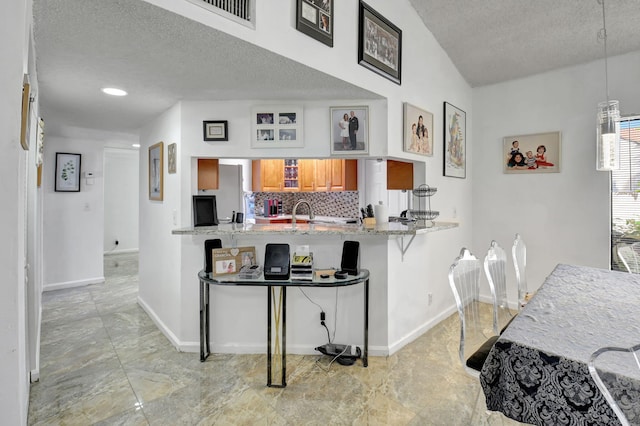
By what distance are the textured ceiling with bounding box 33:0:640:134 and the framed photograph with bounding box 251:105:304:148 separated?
11cm

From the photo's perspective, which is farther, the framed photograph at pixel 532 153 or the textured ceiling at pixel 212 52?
the framed photograph at pixel 532 153

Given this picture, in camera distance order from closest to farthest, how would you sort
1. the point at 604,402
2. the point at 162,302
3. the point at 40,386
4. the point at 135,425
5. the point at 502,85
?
the point at 604,402
the point at 135,425
the point at 40,386
the point at 162,302
the point at 502,85

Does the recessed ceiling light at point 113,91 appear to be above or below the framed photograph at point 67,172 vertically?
above

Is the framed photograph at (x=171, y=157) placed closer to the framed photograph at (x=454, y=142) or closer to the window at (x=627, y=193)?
the framed photograph at (x=454, y=142)

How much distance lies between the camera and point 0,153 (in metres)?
0.98

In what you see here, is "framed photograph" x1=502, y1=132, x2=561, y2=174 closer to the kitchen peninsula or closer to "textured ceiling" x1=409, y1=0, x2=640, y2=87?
"textured ceiling" x1=409, y1=0, x2=640, y2=87

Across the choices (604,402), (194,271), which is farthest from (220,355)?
(604,402)

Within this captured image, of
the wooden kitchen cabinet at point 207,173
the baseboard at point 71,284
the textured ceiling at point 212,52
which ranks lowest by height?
the baseboard at point 71,284

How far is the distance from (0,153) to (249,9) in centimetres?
127

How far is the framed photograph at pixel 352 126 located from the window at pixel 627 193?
8.58ft

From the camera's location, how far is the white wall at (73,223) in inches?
170

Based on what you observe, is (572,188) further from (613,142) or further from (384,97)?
(384,97)

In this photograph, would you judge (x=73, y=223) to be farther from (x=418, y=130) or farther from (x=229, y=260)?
(x=418, y=130)

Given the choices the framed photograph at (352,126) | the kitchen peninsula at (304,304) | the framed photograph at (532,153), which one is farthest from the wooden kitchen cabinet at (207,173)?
the framed photograph at (532,153)
